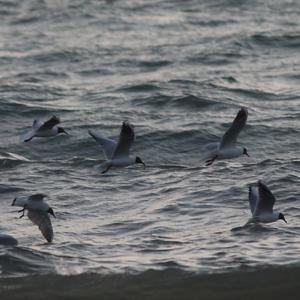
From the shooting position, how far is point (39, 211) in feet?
41.4

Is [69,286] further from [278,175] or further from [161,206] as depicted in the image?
[278,175]

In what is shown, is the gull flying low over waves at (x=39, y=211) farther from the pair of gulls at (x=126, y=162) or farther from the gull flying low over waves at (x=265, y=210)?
the gull flying low over waves at (x=265, y=210)

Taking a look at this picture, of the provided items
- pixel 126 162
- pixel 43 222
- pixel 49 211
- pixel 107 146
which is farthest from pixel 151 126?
pixel 43 222

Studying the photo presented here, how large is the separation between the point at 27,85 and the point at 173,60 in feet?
10.5

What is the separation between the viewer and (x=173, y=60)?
74.4 ft

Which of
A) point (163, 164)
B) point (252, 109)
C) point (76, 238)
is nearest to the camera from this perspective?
point (76, 238)

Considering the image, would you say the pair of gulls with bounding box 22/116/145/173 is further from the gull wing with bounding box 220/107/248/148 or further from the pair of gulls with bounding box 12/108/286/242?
the gull wing with bounding box 220/107/248/148

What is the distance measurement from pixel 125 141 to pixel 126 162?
1.35ft

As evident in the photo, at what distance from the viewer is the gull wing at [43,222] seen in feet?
40.8

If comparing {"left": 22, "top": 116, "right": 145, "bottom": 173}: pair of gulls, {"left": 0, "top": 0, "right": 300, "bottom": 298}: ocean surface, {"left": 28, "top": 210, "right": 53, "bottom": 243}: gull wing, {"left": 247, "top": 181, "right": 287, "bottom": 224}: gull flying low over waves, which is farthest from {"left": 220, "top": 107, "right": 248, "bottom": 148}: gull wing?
{"left": 28, "top": 210, "right": 53, "bottom": 243}: gull wing

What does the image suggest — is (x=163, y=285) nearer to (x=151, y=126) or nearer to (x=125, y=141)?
(x=125, y=141)

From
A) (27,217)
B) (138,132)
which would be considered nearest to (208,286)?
(27,217)

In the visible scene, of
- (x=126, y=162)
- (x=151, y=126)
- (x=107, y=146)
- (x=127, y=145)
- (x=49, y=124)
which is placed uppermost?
(x=49, y=124)

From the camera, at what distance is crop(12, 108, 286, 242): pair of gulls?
1251cm
